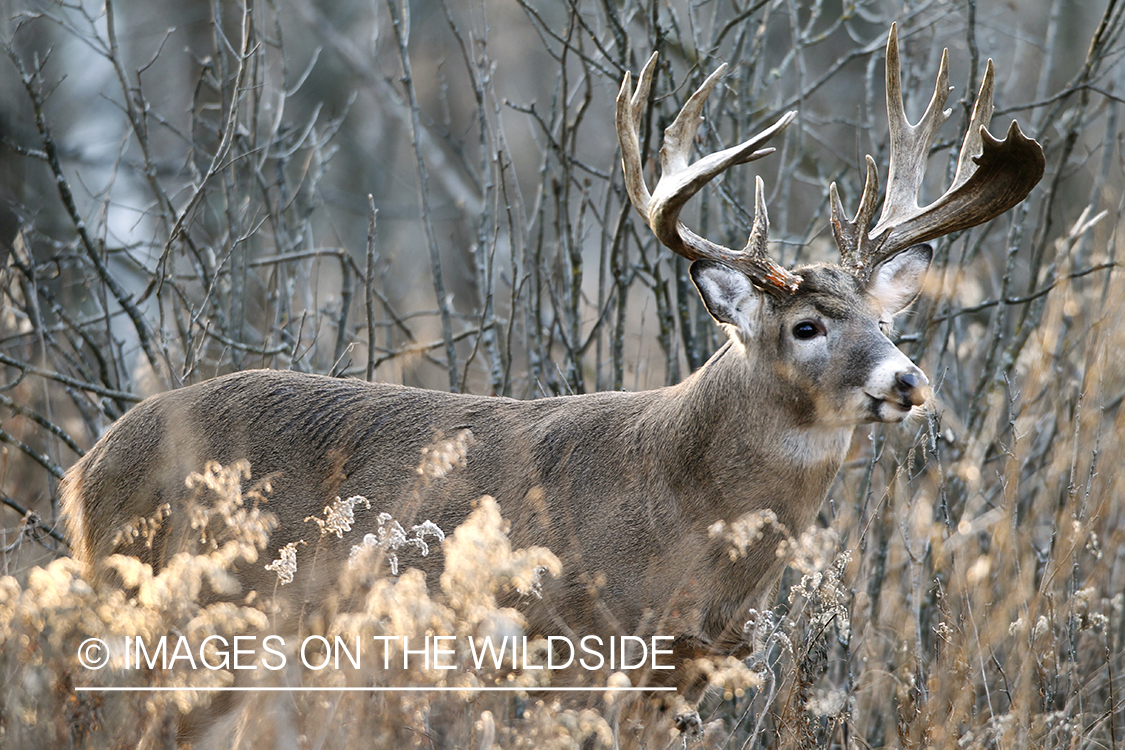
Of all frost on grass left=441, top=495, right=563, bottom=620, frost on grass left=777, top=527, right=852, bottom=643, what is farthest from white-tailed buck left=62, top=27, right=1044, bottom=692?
frost on grass left=441, top=495, right=563, bottom=620

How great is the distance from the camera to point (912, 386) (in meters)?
3.19

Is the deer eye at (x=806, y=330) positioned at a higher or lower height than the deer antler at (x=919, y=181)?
lower

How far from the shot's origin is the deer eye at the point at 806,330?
347 cm

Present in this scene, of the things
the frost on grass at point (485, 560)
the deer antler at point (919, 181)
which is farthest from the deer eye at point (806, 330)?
the frost on grass at point (485, 560)

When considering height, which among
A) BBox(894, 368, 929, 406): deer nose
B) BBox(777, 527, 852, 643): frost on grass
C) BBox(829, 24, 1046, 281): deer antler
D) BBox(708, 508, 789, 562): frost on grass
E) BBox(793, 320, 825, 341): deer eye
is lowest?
BBox(777, 527, 852, 643): frost on grass

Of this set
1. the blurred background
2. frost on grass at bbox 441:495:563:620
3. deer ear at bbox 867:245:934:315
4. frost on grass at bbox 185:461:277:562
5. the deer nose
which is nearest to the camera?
frost on grass at bbox 441:495:563:620

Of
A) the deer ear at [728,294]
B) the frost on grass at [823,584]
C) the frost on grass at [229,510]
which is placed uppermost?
the deer ear at [728,294]

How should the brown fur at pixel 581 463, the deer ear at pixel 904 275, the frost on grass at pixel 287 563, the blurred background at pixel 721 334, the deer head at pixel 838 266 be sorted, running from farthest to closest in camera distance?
the deer ear at pixel 904 275, the blurred background at pixel 721 334, the brown fur at pixel 581 463, the deer head at pixel 838 266, the frost on grass at pixel 287 563

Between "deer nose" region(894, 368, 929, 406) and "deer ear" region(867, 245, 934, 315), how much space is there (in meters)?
0.65

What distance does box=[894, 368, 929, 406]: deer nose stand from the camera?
3.18 m

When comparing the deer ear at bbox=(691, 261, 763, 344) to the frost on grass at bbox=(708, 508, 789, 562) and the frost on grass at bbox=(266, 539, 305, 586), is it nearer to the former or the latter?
the frost on grass at bbox=(708, 508, 789, 562)

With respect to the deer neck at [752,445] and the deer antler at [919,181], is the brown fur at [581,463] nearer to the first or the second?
the deer neck at [752,445]

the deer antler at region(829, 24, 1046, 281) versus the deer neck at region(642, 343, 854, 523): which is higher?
the deer antler at region(829, 24, 1046, 281)

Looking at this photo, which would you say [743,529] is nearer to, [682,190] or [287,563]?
[682,190]
